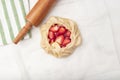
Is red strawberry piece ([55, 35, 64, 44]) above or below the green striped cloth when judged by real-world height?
below

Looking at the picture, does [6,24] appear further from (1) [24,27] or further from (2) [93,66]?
(2) [93,66]

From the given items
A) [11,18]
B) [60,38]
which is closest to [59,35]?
[60,38]

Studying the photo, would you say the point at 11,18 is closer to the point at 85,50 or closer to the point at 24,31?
the point at 24,31

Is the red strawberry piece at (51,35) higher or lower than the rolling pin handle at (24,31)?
lower
